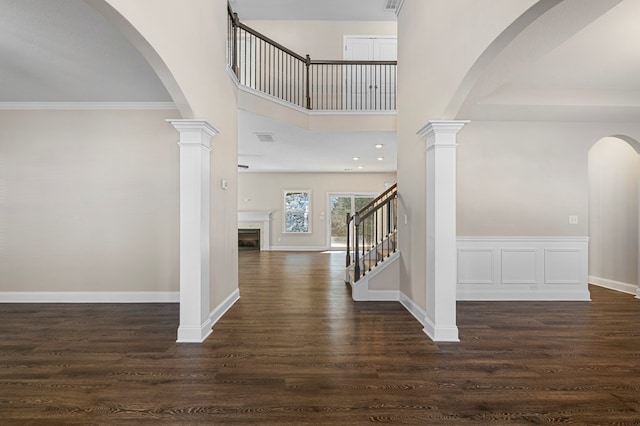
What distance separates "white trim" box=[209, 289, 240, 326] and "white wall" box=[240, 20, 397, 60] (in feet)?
20.7

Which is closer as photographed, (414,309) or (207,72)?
(207,72)

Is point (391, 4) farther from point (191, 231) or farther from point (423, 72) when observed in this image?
point (191, 231)

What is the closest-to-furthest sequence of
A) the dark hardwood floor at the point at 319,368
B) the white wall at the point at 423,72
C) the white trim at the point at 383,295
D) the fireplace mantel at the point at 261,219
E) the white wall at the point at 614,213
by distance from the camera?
1. the dark hardwood floor at the point at 319,368
2. the white wall at the point at 423,72
3. the white trim at the point at 383,295
4. the white wall at the point at 614,213
5. the fireplace mantel at the point at 261,219

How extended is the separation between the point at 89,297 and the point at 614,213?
833 centimetres

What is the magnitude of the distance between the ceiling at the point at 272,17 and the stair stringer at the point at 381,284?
2316mm

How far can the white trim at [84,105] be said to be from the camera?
4297 mm

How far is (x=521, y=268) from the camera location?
4.54 m

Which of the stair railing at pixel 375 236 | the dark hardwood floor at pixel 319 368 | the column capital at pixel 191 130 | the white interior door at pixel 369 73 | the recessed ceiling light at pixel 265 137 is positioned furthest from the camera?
the white interior door at pixel 369 73

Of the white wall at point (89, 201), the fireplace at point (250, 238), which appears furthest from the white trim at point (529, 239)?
the fireplace at point (250, 238)

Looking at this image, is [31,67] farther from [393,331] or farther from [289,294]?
[393,331]

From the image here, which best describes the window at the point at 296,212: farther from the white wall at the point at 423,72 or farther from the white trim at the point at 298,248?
the white wall at the point at 423,72

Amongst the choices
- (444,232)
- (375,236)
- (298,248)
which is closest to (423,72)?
(444,232)

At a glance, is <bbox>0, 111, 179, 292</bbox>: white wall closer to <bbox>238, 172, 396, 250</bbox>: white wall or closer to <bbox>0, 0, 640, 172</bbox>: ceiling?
<bbox>0, 0, 640, 172</bbox>: ceiling

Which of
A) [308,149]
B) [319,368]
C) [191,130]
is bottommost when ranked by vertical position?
[319,368]
